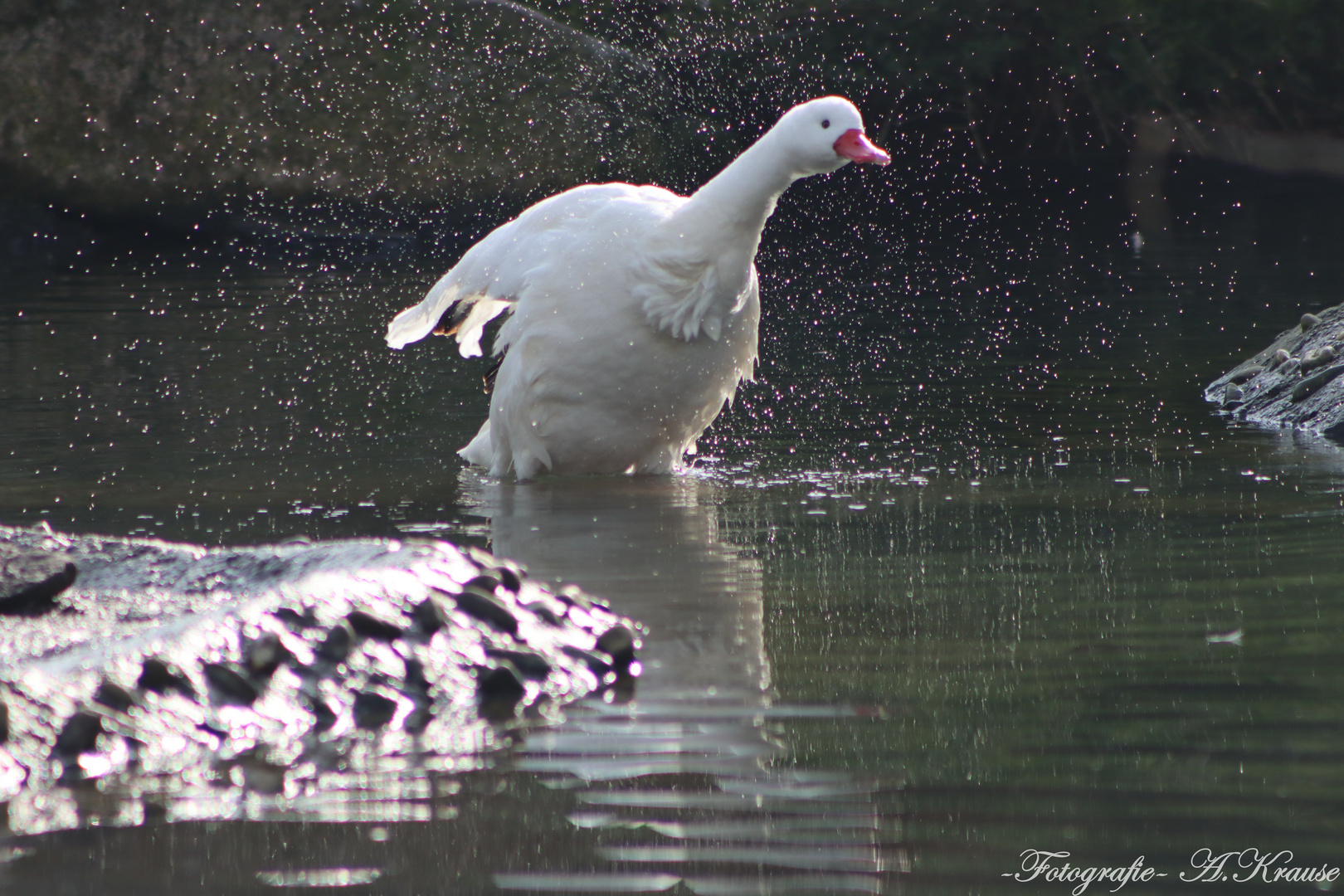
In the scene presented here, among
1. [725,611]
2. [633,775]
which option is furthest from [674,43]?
[633,775]

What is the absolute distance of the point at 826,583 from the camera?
4.33 metres

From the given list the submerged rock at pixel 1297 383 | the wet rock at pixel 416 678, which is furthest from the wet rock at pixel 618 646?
the submerged rock at pixel 1297 383

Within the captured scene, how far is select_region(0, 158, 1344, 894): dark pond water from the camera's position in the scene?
8.08 feet

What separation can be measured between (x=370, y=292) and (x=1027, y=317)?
5133 millimetres

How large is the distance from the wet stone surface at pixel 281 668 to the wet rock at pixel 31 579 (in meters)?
0.01

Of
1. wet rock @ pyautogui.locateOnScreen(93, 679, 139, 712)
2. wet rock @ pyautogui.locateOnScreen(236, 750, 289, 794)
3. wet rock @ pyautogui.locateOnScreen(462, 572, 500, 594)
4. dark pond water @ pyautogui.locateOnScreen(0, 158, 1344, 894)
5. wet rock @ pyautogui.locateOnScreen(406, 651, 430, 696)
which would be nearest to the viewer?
dark pond water @ pyautogui.locateOnScreen(0, 158, 1344, 894)

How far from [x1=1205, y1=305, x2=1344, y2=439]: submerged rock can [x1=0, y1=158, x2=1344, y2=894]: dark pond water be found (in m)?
0.22

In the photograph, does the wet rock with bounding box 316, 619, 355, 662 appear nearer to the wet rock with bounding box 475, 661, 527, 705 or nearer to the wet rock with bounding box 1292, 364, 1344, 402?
the wet rock with bounding box 475, 661, 527, 705

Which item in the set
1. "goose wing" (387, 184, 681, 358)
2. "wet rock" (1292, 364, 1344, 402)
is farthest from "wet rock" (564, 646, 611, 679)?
"wet rock" (1292, 364, 1344, 402)

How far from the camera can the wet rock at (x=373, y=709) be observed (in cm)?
318

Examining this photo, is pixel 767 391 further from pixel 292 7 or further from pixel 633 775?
pixel 292 7

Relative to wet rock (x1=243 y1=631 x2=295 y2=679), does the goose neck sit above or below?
above
